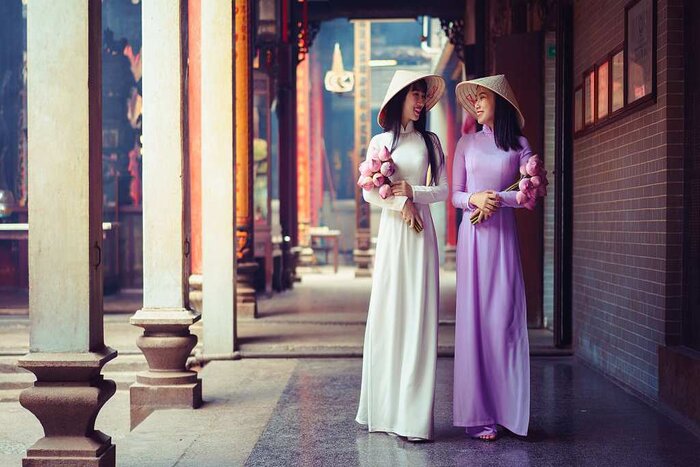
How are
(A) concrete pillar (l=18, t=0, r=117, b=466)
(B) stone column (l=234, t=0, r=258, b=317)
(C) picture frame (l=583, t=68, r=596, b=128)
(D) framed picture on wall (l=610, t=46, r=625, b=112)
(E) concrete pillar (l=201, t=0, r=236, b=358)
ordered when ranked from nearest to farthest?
(A) concrete pillar (l=18, t=0, r=117, b=466)
(D) framed picture on wall (l=610, t=46, r=625, b=112)
(C) picture frame (l=583, t=68, r=596, b=128)
(E) concrete pillar (l=201, t=0, r=236, b=358)
(B) stone column (l=234, t=0, r=258, b=317)

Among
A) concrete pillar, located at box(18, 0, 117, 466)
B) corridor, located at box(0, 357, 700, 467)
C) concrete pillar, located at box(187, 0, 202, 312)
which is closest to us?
concrete pillar, located at box(18, 0, 117, 466)

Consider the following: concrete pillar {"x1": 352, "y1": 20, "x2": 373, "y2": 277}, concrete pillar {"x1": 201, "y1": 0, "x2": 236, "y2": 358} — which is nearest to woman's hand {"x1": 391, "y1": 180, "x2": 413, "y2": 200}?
concrete pillar {"x1": 201, "y1": 0, "x2": 236, "y2": 358}

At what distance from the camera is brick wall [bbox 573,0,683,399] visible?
4496 mm

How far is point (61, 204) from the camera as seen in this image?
10.4 feet

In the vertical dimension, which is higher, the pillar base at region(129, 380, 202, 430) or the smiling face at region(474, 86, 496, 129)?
the smiling face at region(474, 86, 496, 129)

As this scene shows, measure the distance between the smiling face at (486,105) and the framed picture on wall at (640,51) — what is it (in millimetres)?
1090

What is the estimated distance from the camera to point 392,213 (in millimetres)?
4094

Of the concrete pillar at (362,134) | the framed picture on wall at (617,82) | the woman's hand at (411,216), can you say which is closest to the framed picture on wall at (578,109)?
the framed picture on wall at (617,82)

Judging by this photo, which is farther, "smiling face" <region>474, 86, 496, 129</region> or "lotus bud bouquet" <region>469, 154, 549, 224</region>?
"smiling face" <region>474, 86, 496, 129</region>

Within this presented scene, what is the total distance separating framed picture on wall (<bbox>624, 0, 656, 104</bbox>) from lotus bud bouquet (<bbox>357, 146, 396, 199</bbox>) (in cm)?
161

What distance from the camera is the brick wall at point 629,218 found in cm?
450

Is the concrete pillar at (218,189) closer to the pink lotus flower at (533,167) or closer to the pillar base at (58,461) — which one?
the pink lotus flower at (533,167)

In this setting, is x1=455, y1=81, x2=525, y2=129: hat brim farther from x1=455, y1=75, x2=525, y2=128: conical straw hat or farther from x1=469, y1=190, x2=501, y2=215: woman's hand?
x1=469, y1=190, x2=501, y2=215: woman's hand

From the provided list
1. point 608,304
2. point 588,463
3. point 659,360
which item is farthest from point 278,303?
point 588,463
